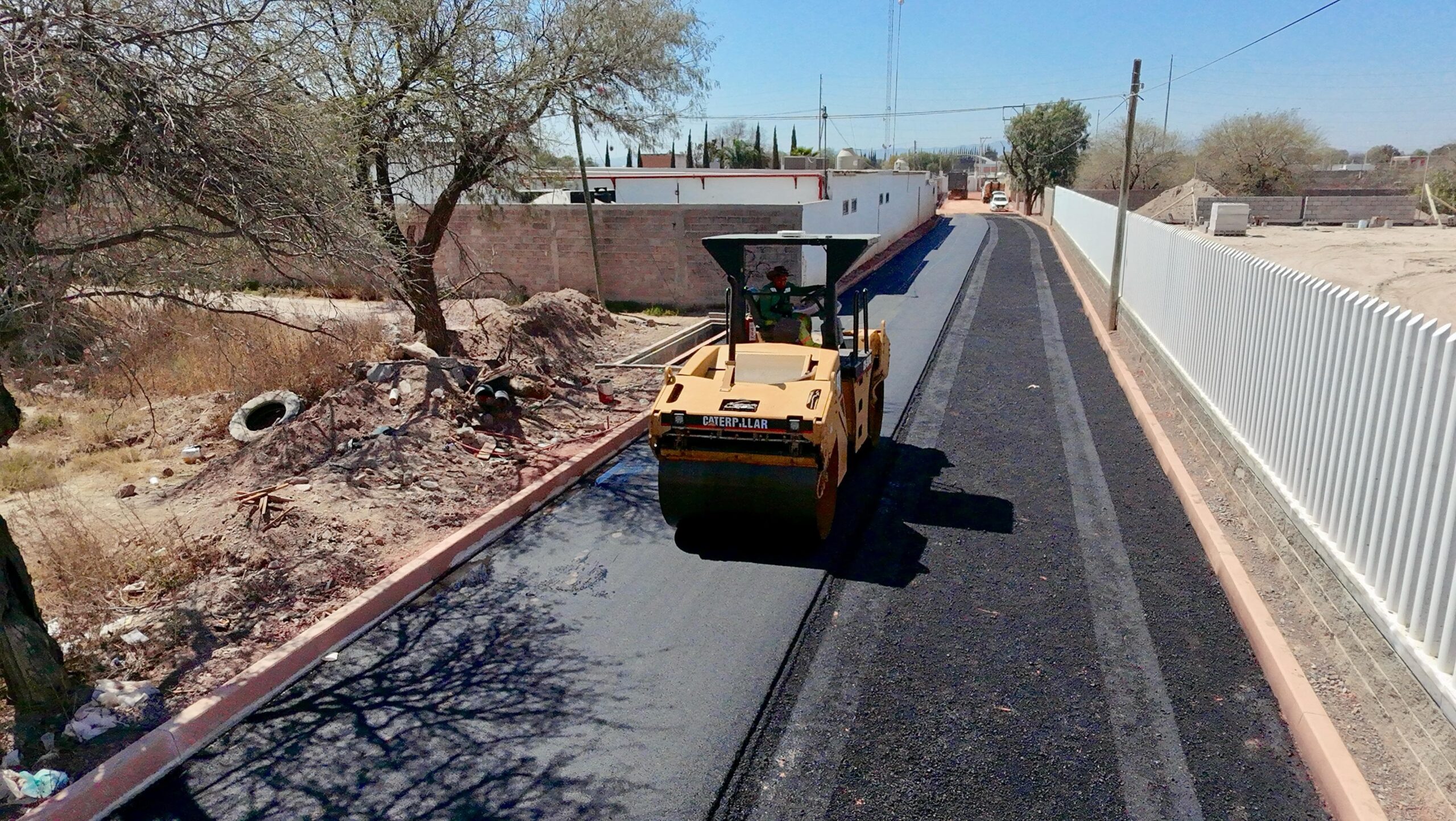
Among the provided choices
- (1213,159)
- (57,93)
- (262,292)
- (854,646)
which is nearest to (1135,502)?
(854,646)

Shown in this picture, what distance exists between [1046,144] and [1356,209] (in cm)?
3083

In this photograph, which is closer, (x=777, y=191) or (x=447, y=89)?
(x=447, y=89)

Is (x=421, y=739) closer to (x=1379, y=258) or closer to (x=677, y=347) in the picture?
(x=677, y=347)

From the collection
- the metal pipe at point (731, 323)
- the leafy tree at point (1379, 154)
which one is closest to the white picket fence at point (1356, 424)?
the metal pipe at point (731, 323)

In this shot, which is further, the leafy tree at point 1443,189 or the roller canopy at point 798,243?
the leafy tree at point 1443,189

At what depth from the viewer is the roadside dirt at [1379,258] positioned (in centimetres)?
1520

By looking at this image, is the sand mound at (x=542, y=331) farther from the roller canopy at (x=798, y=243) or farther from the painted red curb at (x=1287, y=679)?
the painted red curb at (x=1287, y=679)

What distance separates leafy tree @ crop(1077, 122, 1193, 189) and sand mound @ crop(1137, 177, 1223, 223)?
15392 millimetres

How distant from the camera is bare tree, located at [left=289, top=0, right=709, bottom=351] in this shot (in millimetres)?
9758

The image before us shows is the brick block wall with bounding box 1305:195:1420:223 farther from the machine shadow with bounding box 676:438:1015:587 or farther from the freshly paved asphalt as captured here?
the machine shadow with bounding box 676:438:1015:587

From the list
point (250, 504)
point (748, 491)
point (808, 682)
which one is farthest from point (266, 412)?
point (808, 682)

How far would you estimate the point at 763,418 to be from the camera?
6488 millimetres

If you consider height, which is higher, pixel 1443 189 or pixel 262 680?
pixel 1443 189

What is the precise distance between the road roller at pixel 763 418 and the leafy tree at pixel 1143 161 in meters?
58.5
